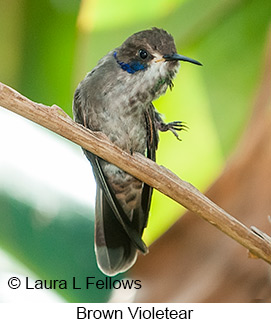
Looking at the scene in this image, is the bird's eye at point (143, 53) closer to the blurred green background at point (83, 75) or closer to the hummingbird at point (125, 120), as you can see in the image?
the hummingbird at point (125, 120)

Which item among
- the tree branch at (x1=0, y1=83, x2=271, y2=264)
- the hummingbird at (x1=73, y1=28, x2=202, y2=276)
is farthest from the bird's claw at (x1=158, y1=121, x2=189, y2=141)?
the tree branch at (x1=0, y1=83, x2=271, y2=264)

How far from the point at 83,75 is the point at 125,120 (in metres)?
0.18

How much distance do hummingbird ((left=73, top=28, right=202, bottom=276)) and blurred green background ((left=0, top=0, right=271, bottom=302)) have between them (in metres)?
0.05

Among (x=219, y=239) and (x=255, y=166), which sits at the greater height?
(x=255, y=166)

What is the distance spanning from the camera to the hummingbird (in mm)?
1237

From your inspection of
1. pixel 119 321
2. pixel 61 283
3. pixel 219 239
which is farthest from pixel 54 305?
pixel 219 239

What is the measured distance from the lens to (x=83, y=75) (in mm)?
1374

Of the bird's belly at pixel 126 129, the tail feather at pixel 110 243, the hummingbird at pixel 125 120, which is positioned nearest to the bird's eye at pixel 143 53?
the hummingbird at pixel 125 120

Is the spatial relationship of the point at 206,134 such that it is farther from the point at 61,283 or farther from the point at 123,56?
the point at 61,283

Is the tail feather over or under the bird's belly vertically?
under

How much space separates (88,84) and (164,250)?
18.3 inches

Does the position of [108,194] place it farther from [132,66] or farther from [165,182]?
[132,66]

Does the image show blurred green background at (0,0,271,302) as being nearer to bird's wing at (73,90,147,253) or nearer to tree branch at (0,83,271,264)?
bird's wing at (73,90,147,253)

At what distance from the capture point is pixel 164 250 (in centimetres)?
141
